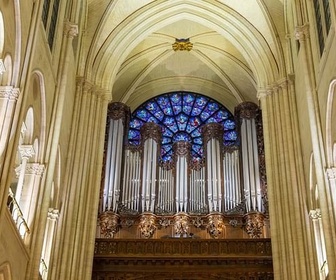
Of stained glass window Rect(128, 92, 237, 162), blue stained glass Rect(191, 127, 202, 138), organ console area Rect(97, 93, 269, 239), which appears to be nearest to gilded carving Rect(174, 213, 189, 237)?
organ console area Rect(97, 93, 269, 239)

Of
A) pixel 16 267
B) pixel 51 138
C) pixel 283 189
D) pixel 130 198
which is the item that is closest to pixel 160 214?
pixel 130 198

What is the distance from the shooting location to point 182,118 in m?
23.3

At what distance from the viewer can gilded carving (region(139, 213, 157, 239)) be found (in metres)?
19.1

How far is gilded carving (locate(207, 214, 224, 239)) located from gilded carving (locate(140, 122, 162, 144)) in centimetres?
375

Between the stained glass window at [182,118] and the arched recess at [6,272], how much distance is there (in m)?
11.3

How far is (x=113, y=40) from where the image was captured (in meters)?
18.9

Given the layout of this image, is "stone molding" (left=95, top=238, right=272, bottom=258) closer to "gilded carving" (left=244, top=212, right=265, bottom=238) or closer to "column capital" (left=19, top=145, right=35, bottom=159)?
"gilded carving" (left=244, top=212, right=265, bottom=238)

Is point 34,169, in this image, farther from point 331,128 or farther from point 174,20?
point 174,20

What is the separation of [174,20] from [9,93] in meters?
10.0

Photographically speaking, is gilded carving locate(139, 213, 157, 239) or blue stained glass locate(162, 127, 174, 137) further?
blue stained glass locate(162, 127, 174, 137)

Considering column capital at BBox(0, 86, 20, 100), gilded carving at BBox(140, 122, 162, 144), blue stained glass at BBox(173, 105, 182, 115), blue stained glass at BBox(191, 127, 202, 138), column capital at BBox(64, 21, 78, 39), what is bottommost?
column capital at BBox(0, 86, 20, 100)

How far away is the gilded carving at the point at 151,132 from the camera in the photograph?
849 inches

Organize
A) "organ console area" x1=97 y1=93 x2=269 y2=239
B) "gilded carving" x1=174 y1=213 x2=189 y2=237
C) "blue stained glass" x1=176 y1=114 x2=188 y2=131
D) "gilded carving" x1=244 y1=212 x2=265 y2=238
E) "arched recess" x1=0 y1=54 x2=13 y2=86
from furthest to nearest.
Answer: "blue stained glass" x1=176 y1=114 x2=188 y2=131 → "organ console area" x1=97 y1=93 x2=269 y2=239 → "gilded carving" x1=174 y1=213 x2=189 y2=237 → "gilded carving" x1=244 y1=212 x2=265 y2=238 → "arched recess" x1=0 y1=54 x2=13 y2=86

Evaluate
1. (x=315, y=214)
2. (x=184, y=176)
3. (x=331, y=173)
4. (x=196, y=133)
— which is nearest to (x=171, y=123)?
(x=196, y=133)
